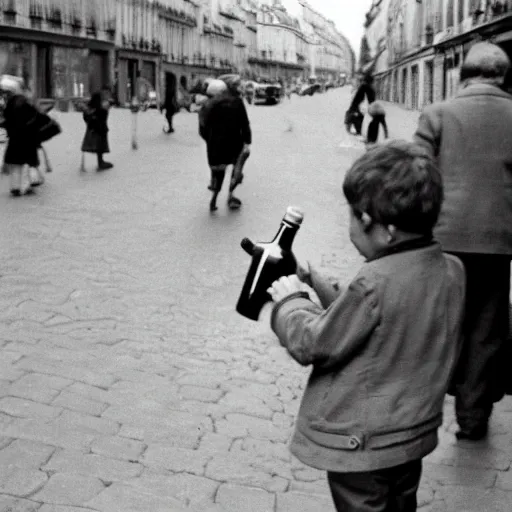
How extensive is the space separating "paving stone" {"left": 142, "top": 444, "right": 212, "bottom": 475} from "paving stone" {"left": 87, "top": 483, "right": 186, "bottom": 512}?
276 mm

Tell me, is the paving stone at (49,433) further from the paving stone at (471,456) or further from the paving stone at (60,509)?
the paving stone at (471,456)

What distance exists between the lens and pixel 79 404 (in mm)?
4922

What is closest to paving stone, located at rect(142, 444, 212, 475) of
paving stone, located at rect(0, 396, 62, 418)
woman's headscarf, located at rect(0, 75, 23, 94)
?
paving stone, located at rect(0, 396, 62, 418)

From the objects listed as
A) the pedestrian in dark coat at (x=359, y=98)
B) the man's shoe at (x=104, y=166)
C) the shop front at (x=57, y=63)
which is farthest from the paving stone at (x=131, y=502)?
the shop front at (x=57, y=63)

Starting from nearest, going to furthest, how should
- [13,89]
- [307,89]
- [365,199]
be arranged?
[365,199]
[13,89]
[307,89]

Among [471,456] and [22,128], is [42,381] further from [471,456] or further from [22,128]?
[22,128]

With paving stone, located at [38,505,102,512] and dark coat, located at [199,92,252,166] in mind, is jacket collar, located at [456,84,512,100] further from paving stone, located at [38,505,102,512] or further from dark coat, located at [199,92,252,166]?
dark coat, located at [199,92,252,166]

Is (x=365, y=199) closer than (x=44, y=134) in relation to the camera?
Yes

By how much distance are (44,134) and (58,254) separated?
4.95 metres

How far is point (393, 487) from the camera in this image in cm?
240

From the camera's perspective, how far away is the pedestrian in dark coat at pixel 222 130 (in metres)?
11.9

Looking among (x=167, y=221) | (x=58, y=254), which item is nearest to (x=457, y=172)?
(x=58, y=254)

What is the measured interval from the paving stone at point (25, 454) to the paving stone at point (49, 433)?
0.06 meters

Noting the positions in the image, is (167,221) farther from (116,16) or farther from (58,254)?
(116,16)
